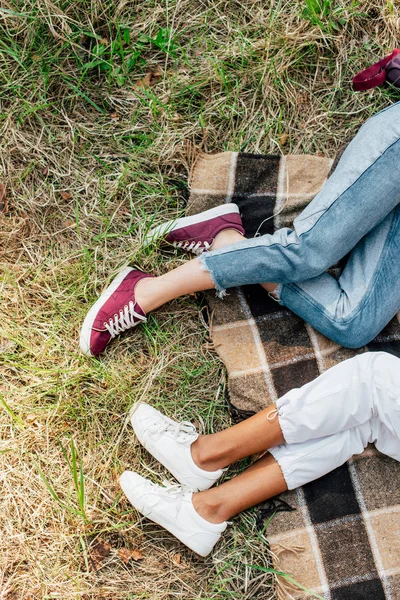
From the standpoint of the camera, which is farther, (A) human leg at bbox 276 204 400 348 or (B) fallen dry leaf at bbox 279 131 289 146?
(B) fallen dry leaf at bbox 279 131 289 146

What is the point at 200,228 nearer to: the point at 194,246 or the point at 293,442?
the point at 194,246

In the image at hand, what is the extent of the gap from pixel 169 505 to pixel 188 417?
0.40 m

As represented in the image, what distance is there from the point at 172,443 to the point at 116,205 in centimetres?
116

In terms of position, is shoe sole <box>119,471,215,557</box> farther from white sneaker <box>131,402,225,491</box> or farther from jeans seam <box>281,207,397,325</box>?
jeans seam <box>281,207,397,325</box>

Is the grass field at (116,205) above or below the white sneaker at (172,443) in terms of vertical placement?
above

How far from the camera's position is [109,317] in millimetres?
2518

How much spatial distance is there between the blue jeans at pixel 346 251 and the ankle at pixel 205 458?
2.37 feet

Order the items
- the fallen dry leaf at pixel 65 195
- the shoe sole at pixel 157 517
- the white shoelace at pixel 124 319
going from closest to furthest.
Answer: the shoe sole at pixel 157 517
the white shoelace at pixel 124 319
the fallen dry leaf at pixel 65 195

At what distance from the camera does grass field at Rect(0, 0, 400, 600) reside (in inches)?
96.7

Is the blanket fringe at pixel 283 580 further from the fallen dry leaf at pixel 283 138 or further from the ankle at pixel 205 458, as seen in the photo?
the fallen dry leaf at pixel 283 138

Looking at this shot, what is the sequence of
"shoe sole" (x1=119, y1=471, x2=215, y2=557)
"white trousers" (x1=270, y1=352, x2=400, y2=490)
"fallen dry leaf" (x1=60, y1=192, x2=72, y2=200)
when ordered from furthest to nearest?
1. "fallen dry leaf" (x1=60, y1=192, x2=72, y2=200)
2. "shoe sole" (x1=119, y1=471, x2=215, y2=557)
3. "white trousers" (x1=270, y1=352, x2=400, y2=490)

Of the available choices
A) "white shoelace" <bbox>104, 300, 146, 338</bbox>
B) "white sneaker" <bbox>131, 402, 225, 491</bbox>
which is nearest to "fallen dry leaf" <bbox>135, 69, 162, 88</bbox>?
"white shoelace" <bbox>104, 300, 146, 338</bbox>

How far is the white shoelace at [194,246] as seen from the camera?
2.60m

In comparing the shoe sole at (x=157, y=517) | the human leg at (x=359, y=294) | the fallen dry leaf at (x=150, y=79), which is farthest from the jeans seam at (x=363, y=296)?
the fallen dry leaf at (x=150, y=79)
